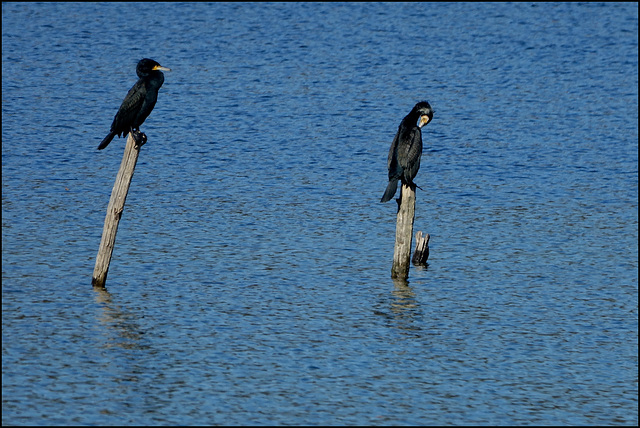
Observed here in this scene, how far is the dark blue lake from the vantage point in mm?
10477

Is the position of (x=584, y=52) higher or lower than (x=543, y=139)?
higher

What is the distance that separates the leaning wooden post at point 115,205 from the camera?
12875mm

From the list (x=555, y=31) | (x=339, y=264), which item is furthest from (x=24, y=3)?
(x=339, y=264)

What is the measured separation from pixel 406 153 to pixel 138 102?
12.2ft

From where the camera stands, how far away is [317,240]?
1612cm

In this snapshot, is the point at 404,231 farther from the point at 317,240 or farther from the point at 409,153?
the point at 317,240

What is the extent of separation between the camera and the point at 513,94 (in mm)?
28797

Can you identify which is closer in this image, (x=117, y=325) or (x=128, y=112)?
(x=117, y=325)

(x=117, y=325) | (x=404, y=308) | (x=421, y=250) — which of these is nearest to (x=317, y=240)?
(x=421, y=250)

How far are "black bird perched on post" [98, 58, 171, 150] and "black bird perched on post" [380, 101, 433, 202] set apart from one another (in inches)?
133

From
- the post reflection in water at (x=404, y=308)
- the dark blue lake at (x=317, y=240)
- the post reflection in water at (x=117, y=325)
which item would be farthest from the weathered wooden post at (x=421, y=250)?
the post reflection in water at (x=117, y=325)

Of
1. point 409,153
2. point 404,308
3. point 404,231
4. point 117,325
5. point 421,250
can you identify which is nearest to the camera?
point 117,325

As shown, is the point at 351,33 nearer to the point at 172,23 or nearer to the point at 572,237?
the point at 172,23

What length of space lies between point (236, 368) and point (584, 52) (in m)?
25.8
